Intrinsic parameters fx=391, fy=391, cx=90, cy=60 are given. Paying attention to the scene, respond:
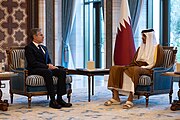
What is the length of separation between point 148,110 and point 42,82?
1.82 metres

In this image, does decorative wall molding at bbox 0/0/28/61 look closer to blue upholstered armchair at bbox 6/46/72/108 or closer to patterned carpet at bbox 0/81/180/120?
patterned carpet at bbox 0/81/180/120

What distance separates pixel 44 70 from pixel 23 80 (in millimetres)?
397

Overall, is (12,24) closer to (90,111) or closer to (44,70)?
(44,70)

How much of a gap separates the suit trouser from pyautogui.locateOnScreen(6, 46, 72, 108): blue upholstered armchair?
0.07m

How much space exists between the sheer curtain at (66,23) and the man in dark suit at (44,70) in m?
6.57

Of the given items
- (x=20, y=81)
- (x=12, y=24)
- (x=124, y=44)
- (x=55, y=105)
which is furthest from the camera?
(x=12, y=24)

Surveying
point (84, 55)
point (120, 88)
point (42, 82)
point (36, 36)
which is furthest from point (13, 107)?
point (84, 55)

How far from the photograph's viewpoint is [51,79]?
257 inches

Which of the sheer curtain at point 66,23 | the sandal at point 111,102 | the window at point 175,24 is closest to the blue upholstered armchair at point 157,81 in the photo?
the sandal at point 111,102

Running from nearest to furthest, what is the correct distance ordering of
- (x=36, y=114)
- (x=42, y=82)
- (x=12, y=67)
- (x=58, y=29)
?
(x=36, y=114) → (x=42, y=82) → (x=12, y=67) → (x=58, y=29)

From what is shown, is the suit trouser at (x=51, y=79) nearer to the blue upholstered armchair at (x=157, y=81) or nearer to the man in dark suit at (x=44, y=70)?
the man in dark suit at (x=44, y=70)

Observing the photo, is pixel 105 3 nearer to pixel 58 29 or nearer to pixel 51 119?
pixel 58 29

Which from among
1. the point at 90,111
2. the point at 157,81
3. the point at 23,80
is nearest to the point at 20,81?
the point at 23,80

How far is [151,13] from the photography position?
11719mm
